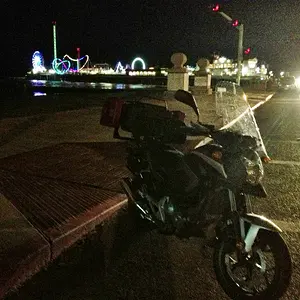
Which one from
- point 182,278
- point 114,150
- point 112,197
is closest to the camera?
point 182,278

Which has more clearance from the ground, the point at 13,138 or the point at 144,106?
the point at 144,106

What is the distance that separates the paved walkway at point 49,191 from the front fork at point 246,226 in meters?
1.80

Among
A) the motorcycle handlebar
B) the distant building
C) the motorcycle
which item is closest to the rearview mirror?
the motorcycle

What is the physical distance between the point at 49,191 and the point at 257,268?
3038mm

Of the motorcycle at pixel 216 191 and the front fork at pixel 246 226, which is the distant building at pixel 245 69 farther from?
the front fork at pixel 246 226

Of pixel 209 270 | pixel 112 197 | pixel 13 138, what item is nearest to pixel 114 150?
pixel 13 138

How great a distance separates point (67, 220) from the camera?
4562 mm

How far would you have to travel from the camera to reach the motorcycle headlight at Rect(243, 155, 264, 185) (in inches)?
126

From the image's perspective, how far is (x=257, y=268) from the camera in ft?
10.9

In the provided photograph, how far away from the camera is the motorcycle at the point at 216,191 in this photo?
3.22 metres

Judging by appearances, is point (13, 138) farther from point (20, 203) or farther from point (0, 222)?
point (0, 222)

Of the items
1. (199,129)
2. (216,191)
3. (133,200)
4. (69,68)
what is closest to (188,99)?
(199,129)

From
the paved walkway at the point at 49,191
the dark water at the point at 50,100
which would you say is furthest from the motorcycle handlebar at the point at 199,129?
the dark water at the point at 50,100

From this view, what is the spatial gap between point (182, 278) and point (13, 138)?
19.9 feet
